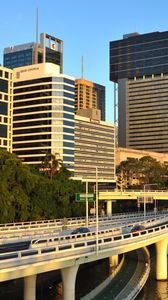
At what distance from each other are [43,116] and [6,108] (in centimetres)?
1548

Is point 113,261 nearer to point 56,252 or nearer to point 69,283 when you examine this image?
point 69,283

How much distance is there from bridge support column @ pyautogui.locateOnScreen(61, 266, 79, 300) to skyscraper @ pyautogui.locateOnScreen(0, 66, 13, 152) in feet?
469

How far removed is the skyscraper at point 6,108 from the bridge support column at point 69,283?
5631 inches

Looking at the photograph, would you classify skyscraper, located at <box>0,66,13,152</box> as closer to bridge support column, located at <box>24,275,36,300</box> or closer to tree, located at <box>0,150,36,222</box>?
tree, located at <box>0,150,36,222</box>

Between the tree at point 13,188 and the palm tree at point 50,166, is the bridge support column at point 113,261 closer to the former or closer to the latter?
the tree at point 13,188

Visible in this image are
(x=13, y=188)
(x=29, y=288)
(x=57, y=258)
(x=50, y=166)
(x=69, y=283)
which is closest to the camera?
(x=57, y=258)

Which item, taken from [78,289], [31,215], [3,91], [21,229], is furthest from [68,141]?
[78,289]

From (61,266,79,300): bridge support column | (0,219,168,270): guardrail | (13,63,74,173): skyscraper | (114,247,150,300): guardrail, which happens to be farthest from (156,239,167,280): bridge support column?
(13,63,74,173): skyscraper

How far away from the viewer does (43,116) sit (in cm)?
A: 18238

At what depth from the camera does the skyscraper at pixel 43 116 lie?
593ft

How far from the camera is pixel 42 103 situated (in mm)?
183500

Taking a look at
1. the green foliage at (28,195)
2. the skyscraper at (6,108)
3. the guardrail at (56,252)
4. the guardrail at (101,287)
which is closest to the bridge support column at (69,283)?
the guardrail at (56,252)

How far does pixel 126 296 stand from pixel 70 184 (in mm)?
68421

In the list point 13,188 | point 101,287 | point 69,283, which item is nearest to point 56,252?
point 69,283
